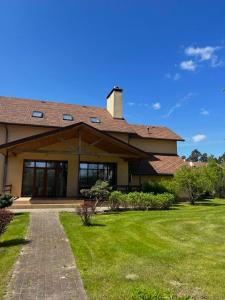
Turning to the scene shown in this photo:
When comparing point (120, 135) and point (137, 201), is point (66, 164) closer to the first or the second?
point (120, 135)

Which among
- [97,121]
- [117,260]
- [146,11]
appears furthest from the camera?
[97,121]

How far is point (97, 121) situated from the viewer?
1024 inches

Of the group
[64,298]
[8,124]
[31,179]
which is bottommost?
[64,298]

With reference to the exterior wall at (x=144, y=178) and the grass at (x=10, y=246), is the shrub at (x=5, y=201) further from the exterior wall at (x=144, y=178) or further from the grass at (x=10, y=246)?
the exterior wall at (x=144, y=178)

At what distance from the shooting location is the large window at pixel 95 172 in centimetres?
2340

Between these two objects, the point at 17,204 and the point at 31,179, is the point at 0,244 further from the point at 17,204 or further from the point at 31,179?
the point at 31,179

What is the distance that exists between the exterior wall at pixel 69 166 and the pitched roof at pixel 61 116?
8.40ft

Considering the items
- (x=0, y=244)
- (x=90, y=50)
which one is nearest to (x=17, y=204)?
(x=0, y=244)

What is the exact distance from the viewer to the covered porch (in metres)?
20.5

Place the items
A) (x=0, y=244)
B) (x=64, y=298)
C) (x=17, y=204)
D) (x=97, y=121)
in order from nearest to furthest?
(x=64, y=298)
(x=0, y=244)
(x=17, y=204)
(x=97, y=121)

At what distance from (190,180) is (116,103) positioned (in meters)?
11.3

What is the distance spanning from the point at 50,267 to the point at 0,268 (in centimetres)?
109

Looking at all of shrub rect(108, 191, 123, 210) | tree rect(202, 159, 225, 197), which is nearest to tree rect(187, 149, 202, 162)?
tree rect(202, 159, 225, 197)

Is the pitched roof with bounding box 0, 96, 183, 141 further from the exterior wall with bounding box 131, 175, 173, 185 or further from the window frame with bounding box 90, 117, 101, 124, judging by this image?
the exterior wall with bounding box 131, 175, 173, 185
